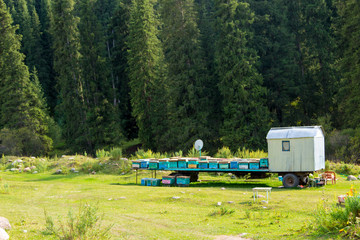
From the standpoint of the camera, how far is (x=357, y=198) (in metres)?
8.88

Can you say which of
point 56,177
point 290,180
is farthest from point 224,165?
point 56,177

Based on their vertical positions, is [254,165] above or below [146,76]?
below

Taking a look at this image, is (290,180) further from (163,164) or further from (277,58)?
(277,58)

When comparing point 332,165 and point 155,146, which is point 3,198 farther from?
point 155,146

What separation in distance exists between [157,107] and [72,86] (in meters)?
11.8

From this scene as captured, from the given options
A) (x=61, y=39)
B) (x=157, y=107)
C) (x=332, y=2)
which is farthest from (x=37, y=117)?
A: (x=332, y=2)

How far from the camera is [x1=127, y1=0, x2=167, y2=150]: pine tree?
4547cm

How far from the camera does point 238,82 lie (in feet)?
127

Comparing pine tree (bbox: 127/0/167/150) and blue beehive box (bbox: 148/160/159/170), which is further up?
pine tree (bbox: 127/0/167/150)

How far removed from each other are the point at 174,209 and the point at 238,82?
27.1 meters

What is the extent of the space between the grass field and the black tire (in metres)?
0.58

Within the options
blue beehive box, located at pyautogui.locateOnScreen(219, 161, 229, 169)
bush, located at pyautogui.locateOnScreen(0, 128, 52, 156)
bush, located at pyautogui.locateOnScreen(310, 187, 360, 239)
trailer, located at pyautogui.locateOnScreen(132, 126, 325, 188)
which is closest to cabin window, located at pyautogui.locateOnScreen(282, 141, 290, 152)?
trailer, located at pyautogui.locateOnScreen(132, 126, 325, 188)

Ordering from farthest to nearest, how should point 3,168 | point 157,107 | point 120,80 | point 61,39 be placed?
point 120,80, point 61,39, point 157,107, point 3,168

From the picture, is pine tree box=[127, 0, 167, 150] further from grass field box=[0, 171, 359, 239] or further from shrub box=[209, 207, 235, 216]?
shrub box=[209, 207, 235, 216]
